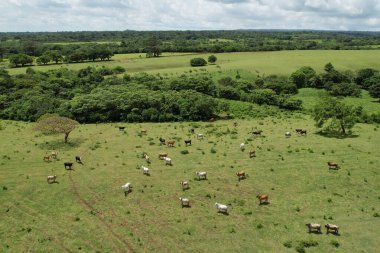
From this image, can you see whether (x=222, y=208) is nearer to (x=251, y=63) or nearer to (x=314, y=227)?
(x=314, y=227)

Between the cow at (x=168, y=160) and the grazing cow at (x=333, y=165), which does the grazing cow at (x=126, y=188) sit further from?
the grazing cow at (x=333, y=165)

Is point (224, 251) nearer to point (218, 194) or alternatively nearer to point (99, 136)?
point (218, 194)

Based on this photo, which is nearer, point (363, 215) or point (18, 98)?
point (363, 215)

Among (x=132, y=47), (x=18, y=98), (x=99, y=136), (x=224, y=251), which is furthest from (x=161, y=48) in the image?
(x=224, y=251)

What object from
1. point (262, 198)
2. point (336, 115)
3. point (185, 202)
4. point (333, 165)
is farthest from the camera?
point (336, 115)

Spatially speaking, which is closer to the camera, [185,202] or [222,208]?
[222,208]

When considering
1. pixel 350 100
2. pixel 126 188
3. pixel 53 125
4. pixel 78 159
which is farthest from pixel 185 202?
pixel 350 100

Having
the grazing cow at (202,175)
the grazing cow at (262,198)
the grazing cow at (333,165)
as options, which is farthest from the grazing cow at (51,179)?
Answer: the grazing cow at (333,165)

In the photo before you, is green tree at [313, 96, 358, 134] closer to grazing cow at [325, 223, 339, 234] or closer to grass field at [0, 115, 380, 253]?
grass field at [0, 115, 380, 253]
